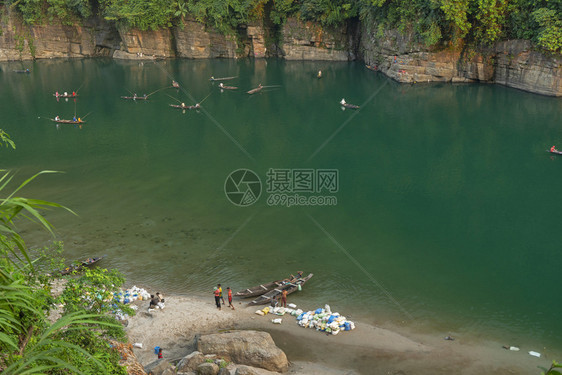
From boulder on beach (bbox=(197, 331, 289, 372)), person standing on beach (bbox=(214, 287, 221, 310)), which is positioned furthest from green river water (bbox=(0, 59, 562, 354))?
boulder on beach (bbox=(197, 331, 289, 372))

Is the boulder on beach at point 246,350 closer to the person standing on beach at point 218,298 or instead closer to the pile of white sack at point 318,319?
the pile of white sack at point 318,319

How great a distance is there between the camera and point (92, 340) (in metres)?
10.7

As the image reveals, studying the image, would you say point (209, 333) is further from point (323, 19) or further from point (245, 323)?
point (323, 19)

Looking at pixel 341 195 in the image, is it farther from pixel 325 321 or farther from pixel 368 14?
pixel 368 14

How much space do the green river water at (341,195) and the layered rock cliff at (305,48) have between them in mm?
1863

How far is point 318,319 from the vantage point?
1766 cm

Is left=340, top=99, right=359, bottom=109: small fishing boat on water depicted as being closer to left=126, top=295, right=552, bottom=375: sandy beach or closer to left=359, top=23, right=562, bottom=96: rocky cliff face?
left=359, top=23, right=562, bottom=96: rocky cliff face

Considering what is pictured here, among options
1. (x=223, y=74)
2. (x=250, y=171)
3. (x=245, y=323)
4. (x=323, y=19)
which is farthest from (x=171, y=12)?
(x=245, y=323)

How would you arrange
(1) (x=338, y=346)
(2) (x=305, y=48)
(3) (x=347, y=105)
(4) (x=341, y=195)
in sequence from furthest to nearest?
(2) (x=305, y=48) < (3) (x=347, y=105) < (4) (x=341, y=195) < (1) (x=338, y=346)

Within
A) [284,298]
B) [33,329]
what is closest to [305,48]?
[284,298]

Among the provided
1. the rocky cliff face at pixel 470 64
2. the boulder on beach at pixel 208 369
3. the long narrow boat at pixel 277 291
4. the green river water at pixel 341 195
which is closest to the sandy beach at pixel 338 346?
the long narrow boat at pixel 277 291

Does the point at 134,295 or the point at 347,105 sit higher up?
the point at 347,105

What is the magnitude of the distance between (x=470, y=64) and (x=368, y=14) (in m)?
12.9

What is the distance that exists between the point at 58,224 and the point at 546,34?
37148 mm
